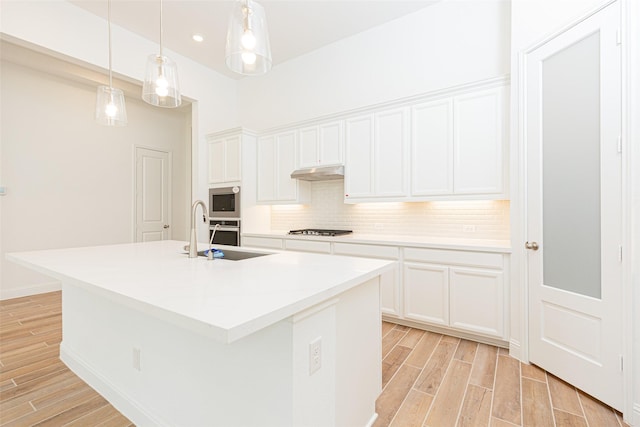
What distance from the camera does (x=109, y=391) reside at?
1898 mm

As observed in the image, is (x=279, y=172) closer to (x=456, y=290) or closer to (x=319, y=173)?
(x=319, y=173)

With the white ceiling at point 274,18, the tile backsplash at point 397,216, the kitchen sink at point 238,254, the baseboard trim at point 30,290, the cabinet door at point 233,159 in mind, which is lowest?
the baseboard trim at point 30,290

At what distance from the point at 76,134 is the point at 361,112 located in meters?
4.32

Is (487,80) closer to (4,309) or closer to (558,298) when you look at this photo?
(558,298)

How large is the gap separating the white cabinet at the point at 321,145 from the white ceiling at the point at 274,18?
1.29 meters

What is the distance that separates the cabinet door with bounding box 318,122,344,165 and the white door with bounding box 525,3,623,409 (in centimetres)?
194

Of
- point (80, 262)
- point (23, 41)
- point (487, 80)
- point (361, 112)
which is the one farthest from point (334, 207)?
point (23, 41)

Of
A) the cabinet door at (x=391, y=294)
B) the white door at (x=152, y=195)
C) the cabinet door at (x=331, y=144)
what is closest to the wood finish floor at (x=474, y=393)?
the cabinet door at (x=391, y=294)

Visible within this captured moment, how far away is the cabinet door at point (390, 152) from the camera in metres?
3.31

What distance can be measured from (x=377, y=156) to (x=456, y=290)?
164 cm

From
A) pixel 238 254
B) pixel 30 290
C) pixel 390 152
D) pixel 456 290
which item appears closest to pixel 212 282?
pixel 238 254

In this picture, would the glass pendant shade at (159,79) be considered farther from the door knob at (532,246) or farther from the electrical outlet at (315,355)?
the door knob at (532,246)

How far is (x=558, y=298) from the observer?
216cm

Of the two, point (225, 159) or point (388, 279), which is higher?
point (225, 159)
